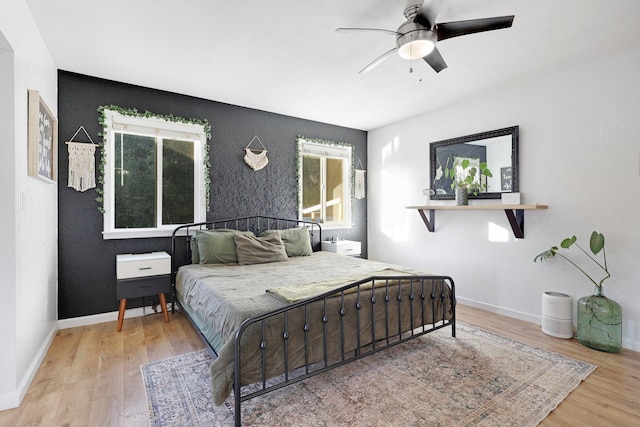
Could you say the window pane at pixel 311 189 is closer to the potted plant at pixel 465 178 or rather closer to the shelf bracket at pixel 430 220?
the shelf bracket at pixel 430 220

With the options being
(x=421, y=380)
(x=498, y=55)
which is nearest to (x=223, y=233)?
(x=421, y=380)

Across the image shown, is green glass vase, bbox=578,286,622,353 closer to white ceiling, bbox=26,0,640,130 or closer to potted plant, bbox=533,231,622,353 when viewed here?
potted plant, bbox=533,231,622,353

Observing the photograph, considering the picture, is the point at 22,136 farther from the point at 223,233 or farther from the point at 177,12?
the point at 223,233

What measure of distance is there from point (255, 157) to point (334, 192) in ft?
A: 5.29

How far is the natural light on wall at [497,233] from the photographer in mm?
3764

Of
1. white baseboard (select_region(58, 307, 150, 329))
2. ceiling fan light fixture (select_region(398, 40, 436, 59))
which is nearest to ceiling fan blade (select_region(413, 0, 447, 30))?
ceiling fan light fixture (select_region(398, 40, 436, 59))

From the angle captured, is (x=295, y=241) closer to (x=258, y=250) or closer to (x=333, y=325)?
(x=258, y=250)

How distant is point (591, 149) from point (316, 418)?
348cm

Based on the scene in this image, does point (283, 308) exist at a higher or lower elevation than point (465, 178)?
lower

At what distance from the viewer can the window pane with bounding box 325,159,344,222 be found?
541 centimetres

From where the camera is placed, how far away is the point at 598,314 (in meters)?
2.80

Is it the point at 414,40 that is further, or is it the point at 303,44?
the point at 303,44

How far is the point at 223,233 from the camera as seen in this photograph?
12.5ft

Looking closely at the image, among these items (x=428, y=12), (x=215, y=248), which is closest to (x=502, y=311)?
(x=428, y=12)
